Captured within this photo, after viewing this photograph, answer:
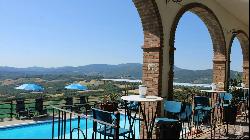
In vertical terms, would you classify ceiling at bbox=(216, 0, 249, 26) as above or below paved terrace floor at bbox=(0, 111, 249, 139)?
above

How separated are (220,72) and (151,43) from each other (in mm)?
4292

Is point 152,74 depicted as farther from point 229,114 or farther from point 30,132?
point 30,132

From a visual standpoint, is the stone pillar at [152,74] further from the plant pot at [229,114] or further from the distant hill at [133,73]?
the distant hill at [133,73]

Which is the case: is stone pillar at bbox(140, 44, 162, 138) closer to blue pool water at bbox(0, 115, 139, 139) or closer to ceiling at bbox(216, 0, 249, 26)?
blue pool water at bbox(0, 115, 139, 139)

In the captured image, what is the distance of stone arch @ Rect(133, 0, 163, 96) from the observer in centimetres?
560

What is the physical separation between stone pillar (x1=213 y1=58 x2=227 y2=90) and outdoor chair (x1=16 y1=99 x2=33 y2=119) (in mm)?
6208

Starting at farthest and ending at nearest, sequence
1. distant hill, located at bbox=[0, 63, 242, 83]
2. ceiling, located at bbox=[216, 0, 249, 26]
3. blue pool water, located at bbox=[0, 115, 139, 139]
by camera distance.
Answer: distant hill, located at bbox=[0, 63, 242, 83], blue pool water, located at bbox=[0, 115, 139, 139], ceiling, located at bbox=[216, 0, 249, 26]

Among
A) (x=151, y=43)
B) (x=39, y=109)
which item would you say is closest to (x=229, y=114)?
(x=151, y=43)

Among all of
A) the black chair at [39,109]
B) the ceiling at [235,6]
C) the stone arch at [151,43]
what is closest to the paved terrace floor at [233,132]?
the stone arch at [151,43]

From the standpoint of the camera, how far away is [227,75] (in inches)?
373

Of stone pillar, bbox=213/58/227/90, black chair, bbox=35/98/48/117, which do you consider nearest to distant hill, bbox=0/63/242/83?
stone pillar, bbox=213/58/227/90

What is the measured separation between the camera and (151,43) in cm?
579

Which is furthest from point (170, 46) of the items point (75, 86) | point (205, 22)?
point (75, 86)

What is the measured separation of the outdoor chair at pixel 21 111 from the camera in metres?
9.72
